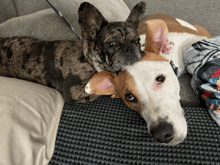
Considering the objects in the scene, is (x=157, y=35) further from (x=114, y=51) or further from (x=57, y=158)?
(x=57, y=158)

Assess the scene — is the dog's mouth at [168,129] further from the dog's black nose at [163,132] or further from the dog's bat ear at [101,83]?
the dog's bat ear at [101,83]

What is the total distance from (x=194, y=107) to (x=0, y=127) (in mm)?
1057

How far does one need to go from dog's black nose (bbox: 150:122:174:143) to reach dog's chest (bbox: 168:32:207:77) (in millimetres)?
527

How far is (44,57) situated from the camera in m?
1.16

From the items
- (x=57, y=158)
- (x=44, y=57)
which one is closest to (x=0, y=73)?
(x=44, y=57)

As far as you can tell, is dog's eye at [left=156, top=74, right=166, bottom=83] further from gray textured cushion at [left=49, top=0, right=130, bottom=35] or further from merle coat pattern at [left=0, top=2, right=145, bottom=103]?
gray textured cushion at [left=49, top=0, right=130, bottom=35]

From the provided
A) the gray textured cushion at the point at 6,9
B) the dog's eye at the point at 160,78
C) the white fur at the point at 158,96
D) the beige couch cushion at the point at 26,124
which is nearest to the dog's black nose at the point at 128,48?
the white fur at the point at 158,96

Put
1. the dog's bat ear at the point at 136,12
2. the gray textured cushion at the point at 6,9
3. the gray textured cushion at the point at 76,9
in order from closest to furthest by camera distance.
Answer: the dog's bat ear at the point at 136,12, the gray textured cushion at the point at 76,9, the gray textured cushion at the point at 6,9

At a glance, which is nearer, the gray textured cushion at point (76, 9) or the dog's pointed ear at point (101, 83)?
the dog's pointed ear at point (101, 83)

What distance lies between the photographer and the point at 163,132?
67cm

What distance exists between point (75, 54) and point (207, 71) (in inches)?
35.5

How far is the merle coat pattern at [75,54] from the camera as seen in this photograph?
3.16 ft

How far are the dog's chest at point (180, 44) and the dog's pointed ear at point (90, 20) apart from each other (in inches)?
20.2

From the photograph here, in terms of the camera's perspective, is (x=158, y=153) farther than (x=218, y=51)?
No
